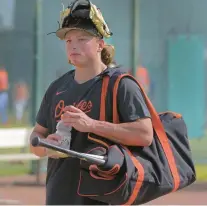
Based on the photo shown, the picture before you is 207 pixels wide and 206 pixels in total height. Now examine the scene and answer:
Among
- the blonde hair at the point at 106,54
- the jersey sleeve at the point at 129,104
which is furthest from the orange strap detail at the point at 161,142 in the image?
the blonde hair at the point at 106,54

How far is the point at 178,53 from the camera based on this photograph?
36.4 ft

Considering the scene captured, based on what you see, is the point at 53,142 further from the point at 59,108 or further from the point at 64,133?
the point at 59,108

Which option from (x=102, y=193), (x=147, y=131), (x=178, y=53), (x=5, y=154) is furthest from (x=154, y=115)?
(x=178, y=53)

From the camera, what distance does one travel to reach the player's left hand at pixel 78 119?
10.5 ft

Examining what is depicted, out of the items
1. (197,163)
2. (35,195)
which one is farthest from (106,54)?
(197,163)

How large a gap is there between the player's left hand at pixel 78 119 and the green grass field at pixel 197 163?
6978mm

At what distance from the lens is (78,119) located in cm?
321

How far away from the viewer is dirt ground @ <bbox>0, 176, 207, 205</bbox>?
8031 mm

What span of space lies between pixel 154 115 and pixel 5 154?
687 centimetres

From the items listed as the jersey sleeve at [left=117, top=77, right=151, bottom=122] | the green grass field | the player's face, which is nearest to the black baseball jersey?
the jersey sleeve at [left=117, top=77, right=151, bottom=122]

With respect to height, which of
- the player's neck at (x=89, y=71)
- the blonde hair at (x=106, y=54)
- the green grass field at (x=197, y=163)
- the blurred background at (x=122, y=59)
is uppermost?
the blonde hair at (x=106, y=54)

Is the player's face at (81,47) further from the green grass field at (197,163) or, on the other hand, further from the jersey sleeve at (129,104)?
the green grass field at (197,163)

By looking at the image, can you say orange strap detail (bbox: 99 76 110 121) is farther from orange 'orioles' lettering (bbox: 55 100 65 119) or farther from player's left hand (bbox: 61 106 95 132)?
orange 'orioles' lettering (bbox: 55 100 65 119)

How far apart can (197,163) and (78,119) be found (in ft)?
26.2
